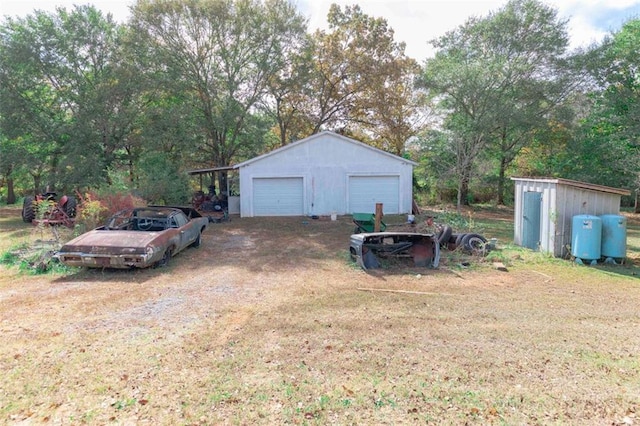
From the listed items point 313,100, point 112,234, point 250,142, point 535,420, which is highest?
point 313,100

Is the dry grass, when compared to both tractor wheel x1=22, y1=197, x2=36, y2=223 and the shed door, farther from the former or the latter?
tractor wheel x1=22, y1=197, x2=36, y2=223

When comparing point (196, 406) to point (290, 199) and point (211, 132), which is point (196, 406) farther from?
point (211, 132)

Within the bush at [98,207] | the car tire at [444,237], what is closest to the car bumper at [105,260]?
the bush at [98,207]

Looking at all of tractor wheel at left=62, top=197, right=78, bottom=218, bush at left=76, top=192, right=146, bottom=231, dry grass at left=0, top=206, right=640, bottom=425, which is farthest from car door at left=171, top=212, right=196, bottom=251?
tractor wheel at left=62, top=197, right=78, bottom=218

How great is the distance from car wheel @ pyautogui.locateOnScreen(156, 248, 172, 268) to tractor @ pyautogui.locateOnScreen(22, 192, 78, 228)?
149 inches

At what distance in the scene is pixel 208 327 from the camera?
4.43 meters

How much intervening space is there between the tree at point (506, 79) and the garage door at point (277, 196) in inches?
344

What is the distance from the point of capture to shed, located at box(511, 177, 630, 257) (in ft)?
28.6

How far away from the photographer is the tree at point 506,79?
2033 cm

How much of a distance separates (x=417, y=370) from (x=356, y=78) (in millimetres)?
21408

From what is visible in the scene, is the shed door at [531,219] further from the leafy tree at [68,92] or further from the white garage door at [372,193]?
the leafy tree at [68,92]

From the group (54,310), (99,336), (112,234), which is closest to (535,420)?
(99,336)

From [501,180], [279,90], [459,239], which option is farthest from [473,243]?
[501,180]

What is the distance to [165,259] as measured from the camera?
7.55 m
